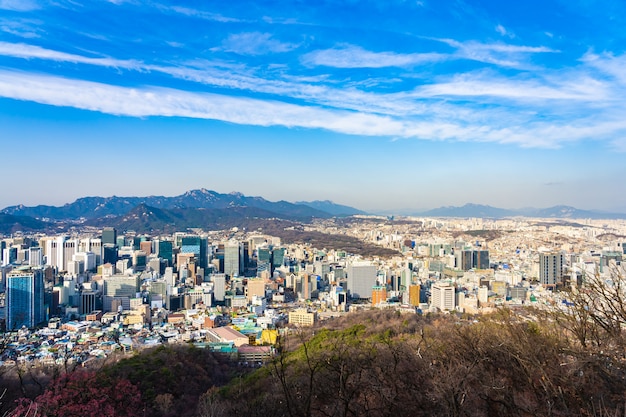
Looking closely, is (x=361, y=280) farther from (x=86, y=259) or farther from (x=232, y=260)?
(x=86, y=259)

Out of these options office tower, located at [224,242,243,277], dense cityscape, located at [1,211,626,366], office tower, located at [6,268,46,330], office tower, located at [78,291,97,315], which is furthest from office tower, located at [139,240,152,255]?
office tower, located at [6,268,46,330]

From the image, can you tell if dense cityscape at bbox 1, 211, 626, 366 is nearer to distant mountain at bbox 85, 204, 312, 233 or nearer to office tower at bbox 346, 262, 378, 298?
office tower at bbox 346, 262, 378, 298

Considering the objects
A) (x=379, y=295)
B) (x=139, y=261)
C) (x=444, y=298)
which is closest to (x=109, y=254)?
(x=139, y=261)

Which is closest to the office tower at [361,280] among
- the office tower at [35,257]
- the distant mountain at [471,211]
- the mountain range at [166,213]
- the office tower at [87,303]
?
the office tower at [87,303]

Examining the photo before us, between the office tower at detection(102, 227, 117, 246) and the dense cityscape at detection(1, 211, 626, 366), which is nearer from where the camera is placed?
the dense cityscape at detection(1, 211, 626, 366)

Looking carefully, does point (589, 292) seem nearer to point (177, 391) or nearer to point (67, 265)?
point (177, 391)
